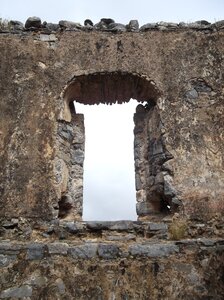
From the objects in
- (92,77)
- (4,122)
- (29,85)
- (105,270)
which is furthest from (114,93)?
(105,270)

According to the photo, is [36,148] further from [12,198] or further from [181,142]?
[181,142]

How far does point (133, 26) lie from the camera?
17.8 feet

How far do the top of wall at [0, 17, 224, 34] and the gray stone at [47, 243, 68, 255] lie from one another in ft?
10.2

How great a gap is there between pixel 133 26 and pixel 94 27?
0.58 metres

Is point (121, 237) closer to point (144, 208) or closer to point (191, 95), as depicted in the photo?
point (144, 208)

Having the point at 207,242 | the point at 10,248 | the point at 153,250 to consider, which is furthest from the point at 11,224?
the point at 207,242

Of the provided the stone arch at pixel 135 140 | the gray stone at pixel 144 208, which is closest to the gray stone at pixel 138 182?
the stone arch at pixel 135 140

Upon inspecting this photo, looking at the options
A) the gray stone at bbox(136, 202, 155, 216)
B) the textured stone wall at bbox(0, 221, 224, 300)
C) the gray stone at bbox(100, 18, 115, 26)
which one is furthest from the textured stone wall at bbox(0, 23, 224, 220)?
the textured stone wall at bbox(0, 221, 224, 300)

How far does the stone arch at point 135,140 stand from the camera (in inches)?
191

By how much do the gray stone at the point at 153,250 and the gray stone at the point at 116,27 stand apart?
123 inches

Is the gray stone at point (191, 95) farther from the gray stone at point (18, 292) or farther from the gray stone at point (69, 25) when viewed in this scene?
the gray stone at point (18, 292)

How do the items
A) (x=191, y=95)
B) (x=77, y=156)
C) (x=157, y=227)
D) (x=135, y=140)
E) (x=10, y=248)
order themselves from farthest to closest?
(x=135, y=140) → (x=77, y=156) → (x=191, y=95) → (x=157, y=227) → (x=10, y=248)

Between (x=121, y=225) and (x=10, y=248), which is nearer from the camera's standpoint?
(x=10, y=248)

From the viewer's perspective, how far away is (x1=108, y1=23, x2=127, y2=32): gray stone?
212 inches
